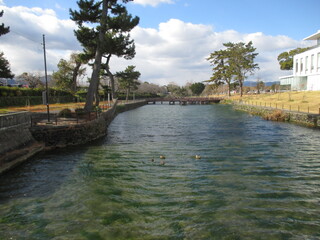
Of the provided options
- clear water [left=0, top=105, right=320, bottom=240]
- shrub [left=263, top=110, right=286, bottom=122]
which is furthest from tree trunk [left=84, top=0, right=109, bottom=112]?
shrub [left=263, top=110, right=286, bottom=122]

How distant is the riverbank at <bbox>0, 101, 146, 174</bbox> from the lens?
1329 centimetres


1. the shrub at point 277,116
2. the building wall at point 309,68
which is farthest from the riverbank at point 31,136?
the building wall at point 309,68

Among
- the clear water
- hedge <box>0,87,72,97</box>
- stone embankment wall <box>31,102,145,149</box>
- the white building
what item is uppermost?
the white building

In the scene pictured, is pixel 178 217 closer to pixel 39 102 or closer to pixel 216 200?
pixel 216 200

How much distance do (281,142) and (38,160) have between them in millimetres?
16485

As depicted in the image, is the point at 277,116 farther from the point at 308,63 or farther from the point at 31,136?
the point at 308,63

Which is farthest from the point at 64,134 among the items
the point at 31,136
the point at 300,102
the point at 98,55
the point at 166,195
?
the point at 300,102

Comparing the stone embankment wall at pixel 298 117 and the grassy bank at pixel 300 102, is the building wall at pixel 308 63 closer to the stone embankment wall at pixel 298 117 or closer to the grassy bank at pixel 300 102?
the grassy bank at pixel 300 102

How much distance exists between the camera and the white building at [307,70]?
4865 centimetres

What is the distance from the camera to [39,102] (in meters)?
40.1

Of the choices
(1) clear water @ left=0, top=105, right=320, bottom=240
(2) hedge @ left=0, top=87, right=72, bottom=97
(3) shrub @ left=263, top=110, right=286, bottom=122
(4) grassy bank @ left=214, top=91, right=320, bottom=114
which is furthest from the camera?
(2) hedge @ left=0, top=87, right=72, bottom=97

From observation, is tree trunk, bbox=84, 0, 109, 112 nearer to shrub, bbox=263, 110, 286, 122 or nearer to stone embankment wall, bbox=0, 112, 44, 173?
stone embankment wall, bbox=0, 112, 44, 173

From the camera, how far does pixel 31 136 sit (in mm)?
16797

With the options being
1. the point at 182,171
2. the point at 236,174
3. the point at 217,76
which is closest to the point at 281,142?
the point at 236,174
